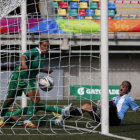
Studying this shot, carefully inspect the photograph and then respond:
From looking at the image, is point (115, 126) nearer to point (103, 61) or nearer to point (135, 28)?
point (103, 61)

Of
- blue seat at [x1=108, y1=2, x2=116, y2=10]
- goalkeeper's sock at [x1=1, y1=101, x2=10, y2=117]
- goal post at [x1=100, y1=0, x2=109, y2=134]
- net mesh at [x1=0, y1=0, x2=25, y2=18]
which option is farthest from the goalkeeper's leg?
blue seat at [x1=108, y1=2, x2=116, y2=10]

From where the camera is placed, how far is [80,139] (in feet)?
17.2

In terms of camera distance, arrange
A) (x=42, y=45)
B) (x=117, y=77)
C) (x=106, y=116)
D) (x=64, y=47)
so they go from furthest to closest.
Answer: (x=117, y=77), (x=64, y=47), (x=42, y=45), (x=106, y=116)

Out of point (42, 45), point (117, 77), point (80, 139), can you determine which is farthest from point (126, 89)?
point (117, 77)

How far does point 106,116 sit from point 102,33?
105 cm

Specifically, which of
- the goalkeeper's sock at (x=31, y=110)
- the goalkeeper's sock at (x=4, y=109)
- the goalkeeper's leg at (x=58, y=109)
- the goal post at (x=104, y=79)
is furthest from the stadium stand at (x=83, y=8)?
the goal post at (x=104, y=79)

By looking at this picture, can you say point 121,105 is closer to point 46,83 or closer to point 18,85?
point 46,83

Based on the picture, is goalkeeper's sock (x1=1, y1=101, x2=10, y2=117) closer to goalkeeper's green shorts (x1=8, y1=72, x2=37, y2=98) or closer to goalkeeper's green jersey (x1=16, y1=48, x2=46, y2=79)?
goalkeeper's green shorts (x1=8, y1=72, x2=37, y2=98)

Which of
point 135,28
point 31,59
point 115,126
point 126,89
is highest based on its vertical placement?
point 135,28

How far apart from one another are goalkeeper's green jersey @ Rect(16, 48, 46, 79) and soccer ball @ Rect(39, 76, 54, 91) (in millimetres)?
230

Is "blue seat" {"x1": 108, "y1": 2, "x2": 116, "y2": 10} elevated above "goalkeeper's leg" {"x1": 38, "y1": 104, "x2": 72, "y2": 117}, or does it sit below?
above

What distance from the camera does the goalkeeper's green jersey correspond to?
22.8 ft

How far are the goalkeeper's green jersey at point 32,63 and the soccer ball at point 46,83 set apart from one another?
0.75 ft

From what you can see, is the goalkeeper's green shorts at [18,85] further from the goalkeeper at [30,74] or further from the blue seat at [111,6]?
the blue seat at [111,6]
